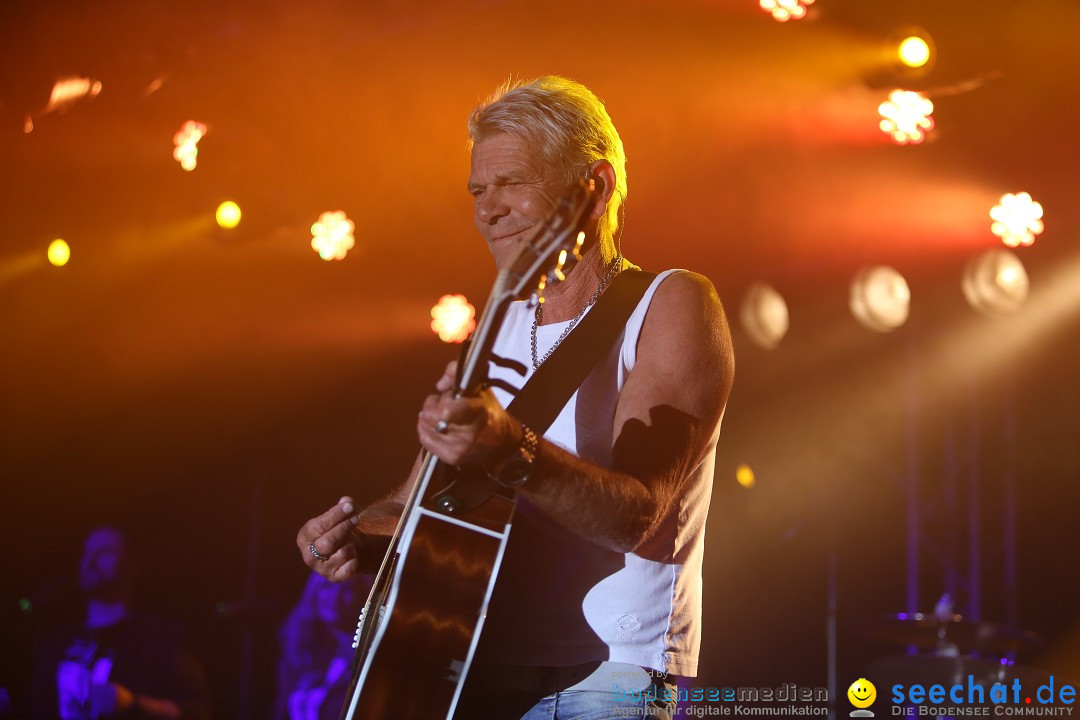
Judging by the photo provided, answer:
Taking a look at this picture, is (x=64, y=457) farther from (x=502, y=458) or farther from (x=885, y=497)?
(x=502, y=458)

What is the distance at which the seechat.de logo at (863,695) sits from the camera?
7.20 meters

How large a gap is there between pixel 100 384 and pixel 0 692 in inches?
111

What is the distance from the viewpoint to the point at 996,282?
7949 mm

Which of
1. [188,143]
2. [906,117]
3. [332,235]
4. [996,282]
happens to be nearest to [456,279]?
[332,235]

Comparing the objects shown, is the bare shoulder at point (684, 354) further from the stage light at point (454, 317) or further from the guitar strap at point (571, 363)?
the stage light at point (454, 317)

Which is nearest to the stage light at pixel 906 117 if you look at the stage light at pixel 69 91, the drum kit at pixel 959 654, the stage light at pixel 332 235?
the drum kit at pixel 959 654

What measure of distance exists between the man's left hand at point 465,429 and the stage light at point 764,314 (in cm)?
693

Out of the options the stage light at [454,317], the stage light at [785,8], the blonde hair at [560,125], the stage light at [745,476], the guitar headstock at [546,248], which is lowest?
the guitar headstock at [546,248]

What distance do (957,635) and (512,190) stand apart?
17.4ft

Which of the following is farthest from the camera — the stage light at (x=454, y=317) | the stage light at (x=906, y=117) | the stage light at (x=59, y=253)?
the stage light at (x=454, y=317)

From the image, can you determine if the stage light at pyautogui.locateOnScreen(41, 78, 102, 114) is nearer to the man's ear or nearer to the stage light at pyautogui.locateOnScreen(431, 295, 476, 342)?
the stage light at pyautogui.locateOnScreen(431, 295, 476, 342)

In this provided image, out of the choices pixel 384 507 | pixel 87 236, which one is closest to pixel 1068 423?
pixel 384 507

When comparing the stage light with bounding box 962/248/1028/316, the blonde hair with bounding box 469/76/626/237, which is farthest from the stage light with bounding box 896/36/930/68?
the blonde hair with bounding box 469/76/626/237

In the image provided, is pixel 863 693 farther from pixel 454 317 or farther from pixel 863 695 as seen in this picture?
pixel 454 317
